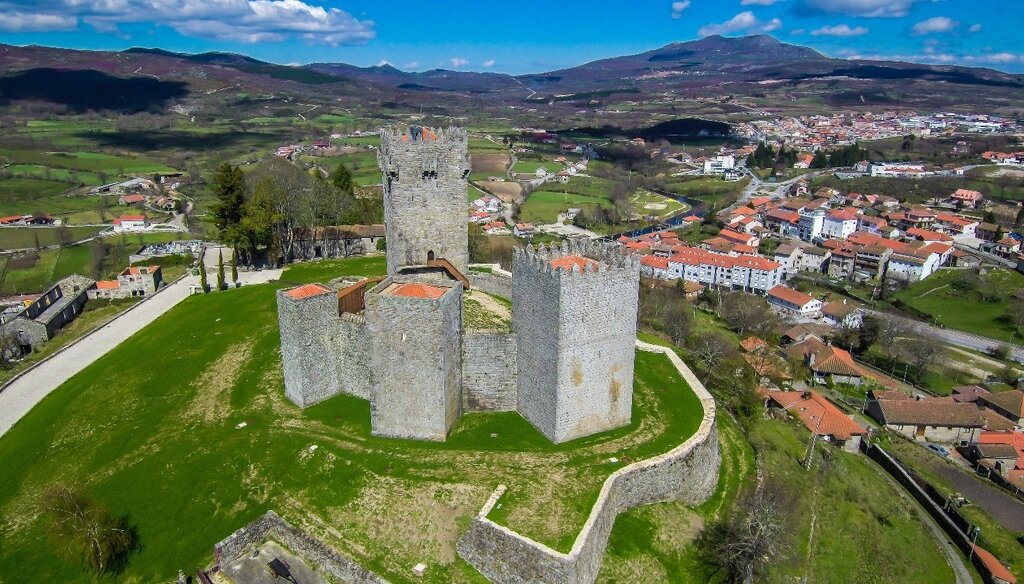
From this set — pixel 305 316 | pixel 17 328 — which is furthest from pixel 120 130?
pixel 305 316

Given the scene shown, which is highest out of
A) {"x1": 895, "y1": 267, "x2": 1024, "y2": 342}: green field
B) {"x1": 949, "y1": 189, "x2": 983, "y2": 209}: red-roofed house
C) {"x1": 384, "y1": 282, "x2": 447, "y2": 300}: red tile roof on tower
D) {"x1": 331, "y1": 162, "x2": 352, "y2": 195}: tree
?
{"x1": 331, "y1": 162, "x2": 352, "y2": 195}: tree

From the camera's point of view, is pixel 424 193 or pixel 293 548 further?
pixel 424 193

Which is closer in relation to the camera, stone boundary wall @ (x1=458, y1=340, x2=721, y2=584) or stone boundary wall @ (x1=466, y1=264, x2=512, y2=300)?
stone boundary wall @ (x1=458, y1=340, x2=721, y2=584)

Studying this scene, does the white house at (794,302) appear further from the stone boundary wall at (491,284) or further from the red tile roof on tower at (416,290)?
the red tile roof on tower at (416,290)

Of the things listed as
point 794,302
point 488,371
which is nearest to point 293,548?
point 488,371

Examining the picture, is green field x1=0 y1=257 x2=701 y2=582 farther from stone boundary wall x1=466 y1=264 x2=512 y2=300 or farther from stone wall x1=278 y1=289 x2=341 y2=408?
stone boundary wall x1=466 y1=264 x2=512 y2=300

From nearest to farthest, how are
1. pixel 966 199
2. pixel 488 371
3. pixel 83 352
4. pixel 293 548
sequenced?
pixel 293 548
pixel 488 371
pixel 83 352
pixel 966 199

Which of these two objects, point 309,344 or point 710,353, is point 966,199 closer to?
point 710,353

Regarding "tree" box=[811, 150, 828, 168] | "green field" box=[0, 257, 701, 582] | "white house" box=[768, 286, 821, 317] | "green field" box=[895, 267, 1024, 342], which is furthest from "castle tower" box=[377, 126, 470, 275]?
"tree" box=[811, 150, 828, 168]
